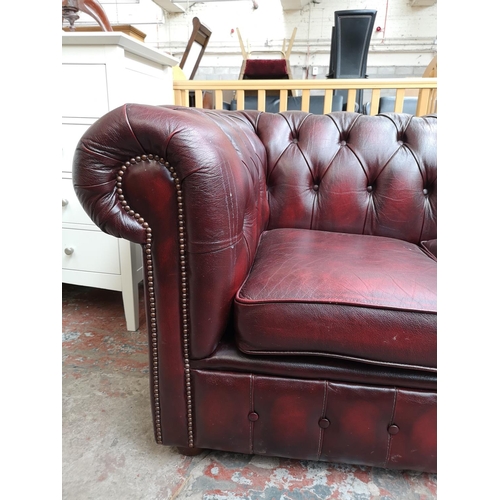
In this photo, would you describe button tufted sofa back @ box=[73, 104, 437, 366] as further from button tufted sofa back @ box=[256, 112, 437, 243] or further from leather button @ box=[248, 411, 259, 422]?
button tufted sofa back @ box=[256, 112, 437, 243]

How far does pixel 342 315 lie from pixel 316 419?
24 cm

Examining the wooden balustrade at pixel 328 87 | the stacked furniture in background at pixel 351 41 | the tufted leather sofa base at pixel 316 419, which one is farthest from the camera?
the stacked furniture in background at pixel 351 41

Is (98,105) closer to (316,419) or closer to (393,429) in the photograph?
(316,419)

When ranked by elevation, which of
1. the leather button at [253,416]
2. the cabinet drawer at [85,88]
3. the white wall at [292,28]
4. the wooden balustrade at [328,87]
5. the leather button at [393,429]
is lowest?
the leather button at [393,429]

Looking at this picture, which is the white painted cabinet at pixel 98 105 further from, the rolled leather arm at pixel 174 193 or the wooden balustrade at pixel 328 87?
the rolled leather arm at pixel 174 193

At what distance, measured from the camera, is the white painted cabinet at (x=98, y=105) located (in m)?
1.11

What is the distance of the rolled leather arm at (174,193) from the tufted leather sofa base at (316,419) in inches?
5.5

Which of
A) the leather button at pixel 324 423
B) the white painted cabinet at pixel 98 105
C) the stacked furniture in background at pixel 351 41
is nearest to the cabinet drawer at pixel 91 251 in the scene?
the white painted cabinet at pixel 98 105

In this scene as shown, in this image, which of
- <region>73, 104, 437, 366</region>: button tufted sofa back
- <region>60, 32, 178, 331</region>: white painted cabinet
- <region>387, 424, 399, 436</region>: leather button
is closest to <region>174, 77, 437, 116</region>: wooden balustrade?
<region>60, 32, 178, 331</region>: white painted cabinet

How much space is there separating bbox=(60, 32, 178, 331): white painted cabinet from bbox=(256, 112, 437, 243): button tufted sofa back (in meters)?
0.49

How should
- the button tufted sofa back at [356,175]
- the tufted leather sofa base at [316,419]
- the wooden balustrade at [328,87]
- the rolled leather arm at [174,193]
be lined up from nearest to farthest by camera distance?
the rolled leather arm at [174,193] < the tufted leather sofa base at [316,419] < the button tufted sofa back at [356,175] < the wooden balustrade at [328,87]

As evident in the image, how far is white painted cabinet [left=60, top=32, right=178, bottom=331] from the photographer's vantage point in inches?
43.8

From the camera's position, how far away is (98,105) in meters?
1.15

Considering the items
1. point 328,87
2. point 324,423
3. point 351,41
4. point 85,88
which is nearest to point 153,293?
point 324,423
